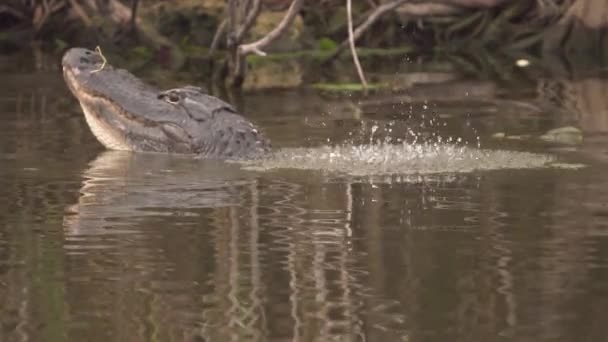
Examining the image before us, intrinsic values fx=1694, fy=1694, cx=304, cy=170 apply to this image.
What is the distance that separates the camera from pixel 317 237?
634cm

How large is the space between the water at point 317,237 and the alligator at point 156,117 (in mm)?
176

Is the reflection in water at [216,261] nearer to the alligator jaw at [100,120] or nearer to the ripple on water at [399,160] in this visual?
the ripple on water at [399,160]

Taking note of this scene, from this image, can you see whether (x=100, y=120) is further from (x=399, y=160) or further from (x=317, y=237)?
(x=317, y=237)

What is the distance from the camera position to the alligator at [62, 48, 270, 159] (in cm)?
952

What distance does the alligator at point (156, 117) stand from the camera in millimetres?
9516

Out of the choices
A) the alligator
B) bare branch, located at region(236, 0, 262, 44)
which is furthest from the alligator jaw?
bare branch, located at region(236, 0, 262, 44)

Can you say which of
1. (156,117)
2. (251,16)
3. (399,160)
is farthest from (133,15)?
(399,160)

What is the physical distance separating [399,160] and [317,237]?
8.71 feet

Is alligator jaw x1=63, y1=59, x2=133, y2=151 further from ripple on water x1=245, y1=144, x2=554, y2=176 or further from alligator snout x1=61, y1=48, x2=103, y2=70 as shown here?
ripple on water x1=245, y1=144, x2=554, y2=176

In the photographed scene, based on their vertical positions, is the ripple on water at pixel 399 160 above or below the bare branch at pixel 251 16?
below

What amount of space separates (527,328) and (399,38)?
17721 mm

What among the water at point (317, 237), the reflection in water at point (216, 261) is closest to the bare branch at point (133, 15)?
the water at point (317, 237)

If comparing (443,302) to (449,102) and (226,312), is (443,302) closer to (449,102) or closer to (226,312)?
(226,312)

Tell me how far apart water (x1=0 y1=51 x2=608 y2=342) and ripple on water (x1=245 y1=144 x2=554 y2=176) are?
0.02 m
